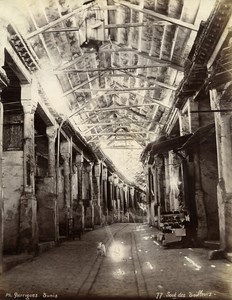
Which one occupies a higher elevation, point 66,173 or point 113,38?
point 113,38

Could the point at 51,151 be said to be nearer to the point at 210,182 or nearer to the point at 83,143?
the point at 83,143

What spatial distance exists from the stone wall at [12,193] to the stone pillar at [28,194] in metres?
0.21

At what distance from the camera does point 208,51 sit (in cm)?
851

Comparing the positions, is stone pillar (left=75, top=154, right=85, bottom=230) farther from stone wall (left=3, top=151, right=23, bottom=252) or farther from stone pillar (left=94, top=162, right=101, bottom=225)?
stone wall (left=3, top=151, right=23, bottom=252)

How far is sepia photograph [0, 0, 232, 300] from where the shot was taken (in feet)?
19.4

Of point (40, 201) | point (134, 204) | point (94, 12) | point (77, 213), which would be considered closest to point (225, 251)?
point (40, 201)

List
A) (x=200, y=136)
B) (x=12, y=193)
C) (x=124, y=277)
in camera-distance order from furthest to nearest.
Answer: (x=200, y=136) < (x=12, y=193) < (x=124, y=277)

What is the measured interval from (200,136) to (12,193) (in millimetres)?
5500

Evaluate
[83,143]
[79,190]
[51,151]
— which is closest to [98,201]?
[79,190]

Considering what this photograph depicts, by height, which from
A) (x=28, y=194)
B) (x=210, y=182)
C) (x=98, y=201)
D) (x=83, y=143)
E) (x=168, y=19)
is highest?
(x=168, y=19)

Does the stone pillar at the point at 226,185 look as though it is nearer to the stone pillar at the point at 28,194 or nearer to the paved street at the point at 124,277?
the paved street at the point at 124,277

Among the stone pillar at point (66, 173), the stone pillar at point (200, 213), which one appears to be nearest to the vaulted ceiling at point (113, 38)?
the stone pillar at point (66, 173)

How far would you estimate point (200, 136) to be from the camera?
33.0ft

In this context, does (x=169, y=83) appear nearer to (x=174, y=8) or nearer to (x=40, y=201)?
(x=174, y=8)
